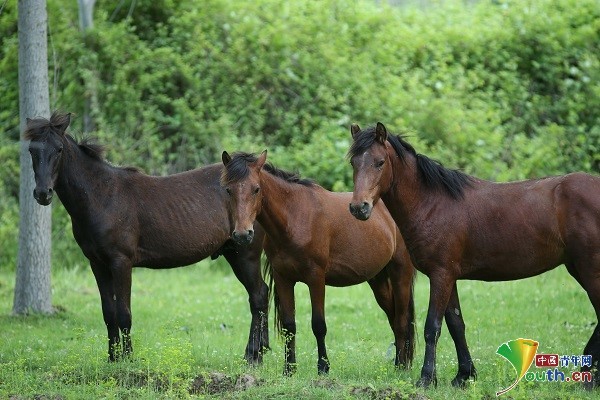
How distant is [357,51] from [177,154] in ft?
15.7

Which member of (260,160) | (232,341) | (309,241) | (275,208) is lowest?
(232,341)

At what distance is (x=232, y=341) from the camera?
10664 mm

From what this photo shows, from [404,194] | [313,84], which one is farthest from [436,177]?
[313,84]

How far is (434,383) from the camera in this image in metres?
7.82

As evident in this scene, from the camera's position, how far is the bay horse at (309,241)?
26.8ft

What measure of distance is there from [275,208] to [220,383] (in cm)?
167

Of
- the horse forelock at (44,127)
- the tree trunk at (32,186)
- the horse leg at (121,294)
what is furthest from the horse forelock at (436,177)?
the tree trunk at (32,186)

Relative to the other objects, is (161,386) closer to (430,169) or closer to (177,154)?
(430,169)

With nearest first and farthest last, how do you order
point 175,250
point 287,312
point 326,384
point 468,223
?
1. point 326,384
2. point 468,223
3. point 287,312
4. point 175,250

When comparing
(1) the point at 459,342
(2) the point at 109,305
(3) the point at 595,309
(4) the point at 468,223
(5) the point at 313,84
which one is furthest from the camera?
(5) the point at 313,84

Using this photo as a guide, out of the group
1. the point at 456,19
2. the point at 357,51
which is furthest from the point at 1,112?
the point at 456,19

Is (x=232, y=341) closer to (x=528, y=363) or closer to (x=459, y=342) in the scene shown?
(x=459, y=342)

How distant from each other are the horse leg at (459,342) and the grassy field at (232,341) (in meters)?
0.19

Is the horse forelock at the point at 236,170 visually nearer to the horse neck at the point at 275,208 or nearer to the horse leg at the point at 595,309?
the horse neck at the point at 275,208
